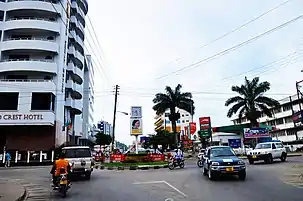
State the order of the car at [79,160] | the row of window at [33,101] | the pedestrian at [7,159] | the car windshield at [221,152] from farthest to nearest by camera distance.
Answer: the row of window at [33,101] → the pedestrian at [7,159] → the car at [79,160] → the car windshield at [221,152]

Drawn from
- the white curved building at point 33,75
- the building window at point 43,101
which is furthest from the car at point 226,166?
the building window at point 43,101

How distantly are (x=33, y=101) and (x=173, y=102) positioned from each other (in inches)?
768

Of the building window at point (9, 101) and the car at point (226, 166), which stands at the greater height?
the building window at point (9, 101)

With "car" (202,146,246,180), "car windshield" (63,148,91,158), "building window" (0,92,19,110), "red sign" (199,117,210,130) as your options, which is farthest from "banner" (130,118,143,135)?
"red sign" (199,117,210,130)

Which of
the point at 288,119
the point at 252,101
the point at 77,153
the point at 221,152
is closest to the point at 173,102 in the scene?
the point at 252,101

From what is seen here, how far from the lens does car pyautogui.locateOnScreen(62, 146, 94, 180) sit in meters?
18.3

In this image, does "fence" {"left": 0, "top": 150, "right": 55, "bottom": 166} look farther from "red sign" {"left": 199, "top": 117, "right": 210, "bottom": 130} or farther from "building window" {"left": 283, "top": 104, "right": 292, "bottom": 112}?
"building window" {"left": 283, "top": 104, "right": 292, "bottom": 112}

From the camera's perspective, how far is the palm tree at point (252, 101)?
1644 inches

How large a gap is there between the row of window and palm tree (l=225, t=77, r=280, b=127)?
24.3m

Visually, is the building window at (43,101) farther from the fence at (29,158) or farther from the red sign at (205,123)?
the red sign at (205,123)

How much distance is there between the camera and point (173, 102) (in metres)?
47.0

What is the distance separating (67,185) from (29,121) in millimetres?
29304

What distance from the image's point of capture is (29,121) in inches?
1535

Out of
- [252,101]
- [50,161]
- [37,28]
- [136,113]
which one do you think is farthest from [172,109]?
[37,28]
